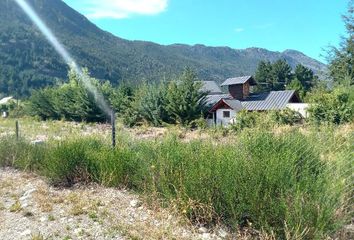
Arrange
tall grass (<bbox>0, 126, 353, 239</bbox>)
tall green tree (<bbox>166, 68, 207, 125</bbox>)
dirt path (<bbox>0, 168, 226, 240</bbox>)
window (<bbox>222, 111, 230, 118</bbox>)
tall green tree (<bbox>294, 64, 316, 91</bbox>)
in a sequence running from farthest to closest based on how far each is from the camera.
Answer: tall green tree (<bbox>294, 64, 316, 91</bbox>)
window (<bbox>222, 111, 230, 118</bbox>)
tall green tree (<bbox>166, 68, 207, 125</bbox>)
dirt path (<bbox>0, 168, 226, 240</bbox>)
tall grass (<bbox>0, 126, 353, 239</bbox>)

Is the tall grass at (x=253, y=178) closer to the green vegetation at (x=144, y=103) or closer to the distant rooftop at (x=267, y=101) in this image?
the green vegetation at (x=144, y=103)

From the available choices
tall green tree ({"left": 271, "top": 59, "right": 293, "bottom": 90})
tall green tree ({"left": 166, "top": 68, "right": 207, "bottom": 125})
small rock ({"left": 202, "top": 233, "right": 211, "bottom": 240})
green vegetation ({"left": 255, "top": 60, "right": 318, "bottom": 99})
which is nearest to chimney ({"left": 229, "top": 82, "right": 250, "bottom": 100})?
tall green tree ({"left": 166, "top": 68, "right": 207, "bottom": 125})

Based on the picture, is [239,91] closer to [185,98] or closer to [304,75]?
[185,98]

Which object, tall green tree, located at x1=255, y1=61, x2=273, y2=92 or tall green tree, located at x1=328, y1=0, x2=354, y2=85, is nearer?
tall green tree, located at x1=328, y1=0, x2=354, y2=85

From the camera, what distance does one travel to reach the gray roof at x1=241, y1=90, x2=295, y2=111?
1070 inches

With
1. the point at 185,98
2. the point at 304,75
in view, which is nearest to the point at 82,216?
the point at 185,98

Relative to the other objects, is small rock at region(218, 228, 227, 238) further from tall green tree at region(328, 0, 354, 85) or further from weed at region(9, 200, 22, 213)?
tall green tree at region(328, 0, 354, 85)

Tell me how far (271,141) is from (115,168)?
2.20m

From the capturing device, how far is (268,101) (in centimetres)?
2797

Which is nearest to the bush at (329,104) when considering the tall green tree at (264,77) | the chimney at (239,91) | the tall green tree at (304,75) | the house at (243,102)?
the house at (243,102)

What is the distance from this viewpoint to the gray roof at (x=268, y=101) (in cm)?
2719

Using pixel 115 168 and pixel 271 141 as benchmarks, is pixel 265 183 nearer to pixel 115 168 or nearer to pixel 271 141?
pixel 271 141

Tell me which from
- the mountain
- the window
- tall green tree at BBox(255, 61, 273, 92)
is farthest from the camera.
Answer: the mountain

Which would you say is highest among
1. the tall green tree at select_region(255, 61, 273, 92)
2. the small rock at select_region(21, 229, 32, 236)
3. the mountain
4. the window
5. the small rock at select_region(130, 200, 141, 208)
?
the mountain
